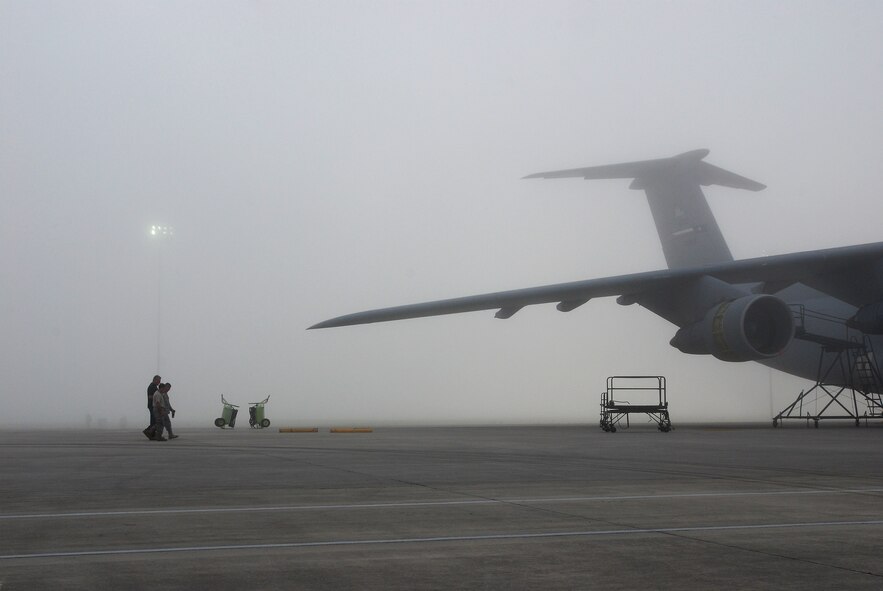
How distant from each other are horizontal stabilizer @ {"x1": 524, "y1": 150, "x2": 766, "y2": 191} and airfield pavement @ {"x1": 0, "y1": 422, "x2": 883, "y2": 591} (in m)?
16.5

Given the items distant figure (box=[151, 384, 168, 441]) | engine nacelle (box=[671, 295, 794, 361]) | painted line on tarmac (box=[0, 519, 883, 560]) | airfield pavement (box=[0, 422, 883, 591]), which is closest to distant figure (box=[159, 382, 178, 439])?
distant figure (box=[151, 384, 168, 441])

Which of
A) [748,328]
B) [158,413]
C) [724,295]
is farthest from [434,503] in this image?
[724,295]

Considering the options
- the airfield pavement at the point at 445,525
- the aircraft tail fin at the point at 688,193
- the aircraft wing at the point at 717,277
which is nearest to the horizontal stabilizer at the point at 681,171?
the aircraft tail fin at the point at 688,193

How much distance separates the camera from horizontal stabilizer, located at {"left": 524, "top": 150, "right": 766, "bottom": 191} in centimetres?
2691

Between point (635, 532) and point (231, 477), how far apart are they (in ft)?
16.7

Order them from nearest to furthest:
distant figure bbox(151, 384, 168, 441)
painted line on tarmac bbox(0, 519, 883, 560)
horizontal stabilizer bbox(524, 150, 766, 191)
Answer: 1. painted line on tarmac bbox(0, 519, 883, 560)
2. distant figure bbox(151, 384, 168, 441)
3. horizontal stabilizer bbox(524, 150, 766, 191)

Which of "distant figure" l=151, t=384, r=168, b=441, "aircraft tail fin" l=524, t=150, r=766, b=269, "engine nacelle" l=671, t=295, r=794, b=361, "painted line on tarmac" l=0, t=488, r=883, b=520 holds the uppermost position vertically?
"aircraft tail fin" l=524, t=150, r=766, b=269

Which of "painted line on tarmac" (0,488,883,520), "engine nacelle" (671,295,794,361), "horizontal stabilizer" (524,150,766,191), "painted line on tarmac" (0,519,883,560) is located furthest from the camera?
"horizontal stabilizer" (524,150,766,191)

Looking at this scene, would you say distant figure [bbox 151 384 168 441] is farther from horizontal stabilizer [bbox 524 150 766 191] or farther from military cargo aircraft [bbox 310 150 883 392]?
horizontal stabilizer [bbox 524 150 766 191]

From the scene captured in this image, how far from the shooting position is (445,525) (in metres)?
5.93

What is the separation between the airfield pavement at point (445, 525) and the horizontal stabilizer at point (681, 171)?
54.0ft

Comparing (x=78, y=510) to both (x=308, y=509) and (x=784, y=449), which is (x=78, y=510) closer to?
(x=308, y=509)

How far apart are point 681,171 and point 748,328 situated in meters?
7.20

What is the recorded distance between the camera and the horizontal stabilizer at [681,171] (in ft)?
88.3
